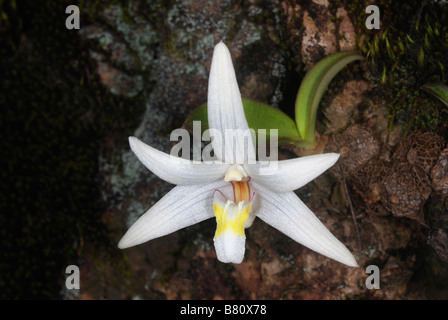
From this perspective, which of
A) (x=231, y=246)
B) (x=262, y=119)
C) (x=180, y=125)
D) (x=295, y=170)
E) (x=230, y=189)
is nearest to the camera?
(x=295, y=170)

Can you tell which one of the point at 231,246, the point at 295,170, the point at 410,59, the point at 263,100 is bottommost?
the point at 231,246

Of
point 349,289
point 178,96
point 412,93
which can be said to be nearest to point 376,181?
point 412,93

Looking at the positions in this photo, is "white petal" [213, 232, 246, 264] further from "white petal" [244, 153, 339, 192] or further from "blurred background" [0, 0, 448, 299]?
"blurred background" [0, 0, 448, 299]

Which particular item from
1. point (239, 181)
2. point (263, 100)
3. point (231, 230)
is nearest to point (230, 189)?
point (239, 181)

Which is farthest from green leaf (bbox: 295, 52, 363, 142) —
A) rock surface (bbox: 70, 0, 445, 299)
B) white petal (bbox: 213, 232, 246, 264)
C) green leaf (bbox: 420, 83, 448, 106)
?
white petal (bbox: 213, 232, 246, 264)

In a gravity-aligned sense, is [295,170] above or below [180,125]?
below

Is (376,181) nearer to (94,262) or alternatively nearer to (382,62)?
(382,62)

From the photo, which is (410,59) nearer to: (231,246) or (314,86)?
(314,86)

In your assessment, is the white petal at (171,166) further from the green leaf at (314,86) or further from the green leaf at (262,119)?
the green leaf at (314,86)
